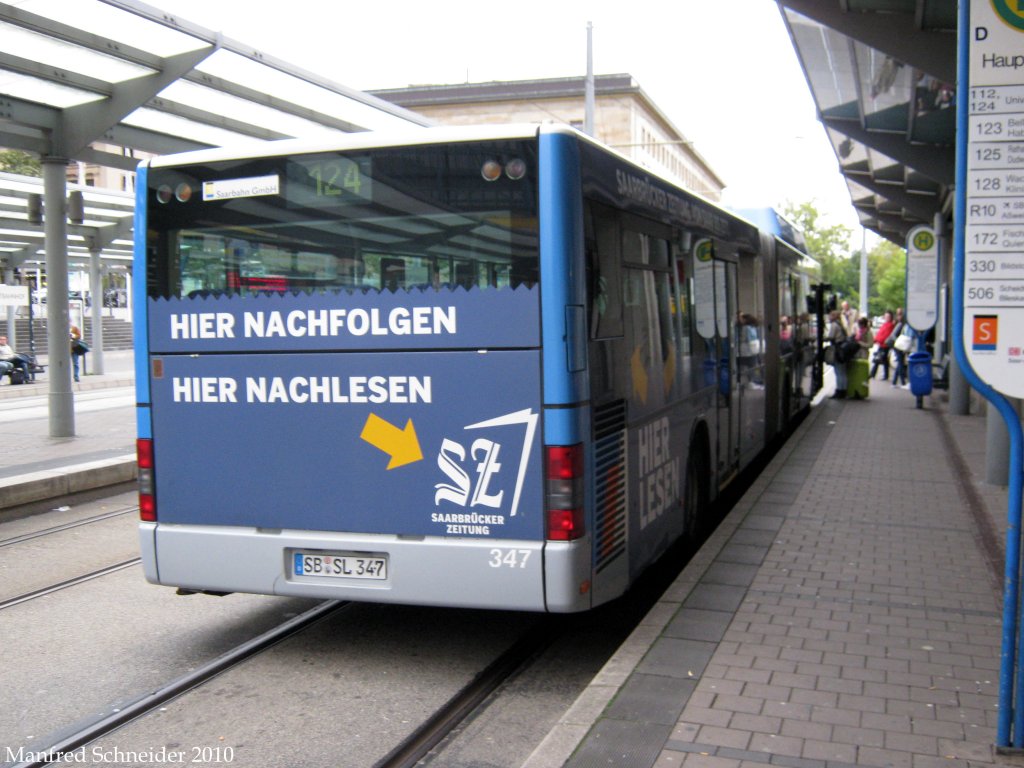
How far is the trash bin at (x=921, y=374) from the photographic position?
19.5 m

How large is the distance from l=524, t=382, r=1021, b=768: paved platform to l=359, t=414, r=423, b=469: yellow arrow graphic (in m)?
1.42

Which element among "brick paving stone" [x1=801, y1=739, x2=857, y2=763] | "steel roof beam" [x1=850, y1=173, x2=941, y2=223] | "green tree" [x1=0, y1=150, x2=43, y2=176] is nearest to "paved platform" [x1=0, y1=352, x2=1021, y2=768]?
"brick paving stone" [x1=801, y1=739, x2=857, y2=763]

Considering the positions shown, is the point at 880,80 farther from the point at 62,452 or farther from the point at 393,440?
the point at 62,452

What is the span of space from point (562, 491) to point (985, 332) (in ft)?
6.61

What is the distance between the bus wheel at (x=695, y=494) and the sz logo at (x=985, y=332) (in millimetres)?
3922

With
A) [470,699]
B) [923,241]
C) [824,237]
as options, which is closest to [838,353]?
[923,241]

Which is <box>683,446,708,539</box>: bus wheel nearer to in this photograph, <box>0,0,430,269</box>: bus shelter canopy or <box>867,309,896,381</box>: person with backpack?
<box>0,0,430,269</box>: bus shelter canopy

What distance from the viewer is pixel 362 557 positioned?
5445 millimetres

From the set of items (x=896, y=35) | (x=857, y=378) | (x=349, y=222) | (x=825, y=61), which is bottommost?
(x=857, y=378)

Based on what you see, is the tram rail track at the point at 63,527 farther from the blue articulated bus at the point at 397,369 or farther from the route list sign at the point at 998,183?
the route list sign at the point at 998,183

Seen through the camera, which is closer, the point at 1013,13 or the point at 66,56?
the point at 1013,13

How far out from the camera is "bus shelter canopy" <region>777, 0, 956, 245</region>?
10.6 meters

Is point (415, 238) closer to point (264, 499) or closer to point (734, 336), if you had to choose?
point (264, 499)

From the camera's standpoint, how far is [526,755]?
4488 mm
